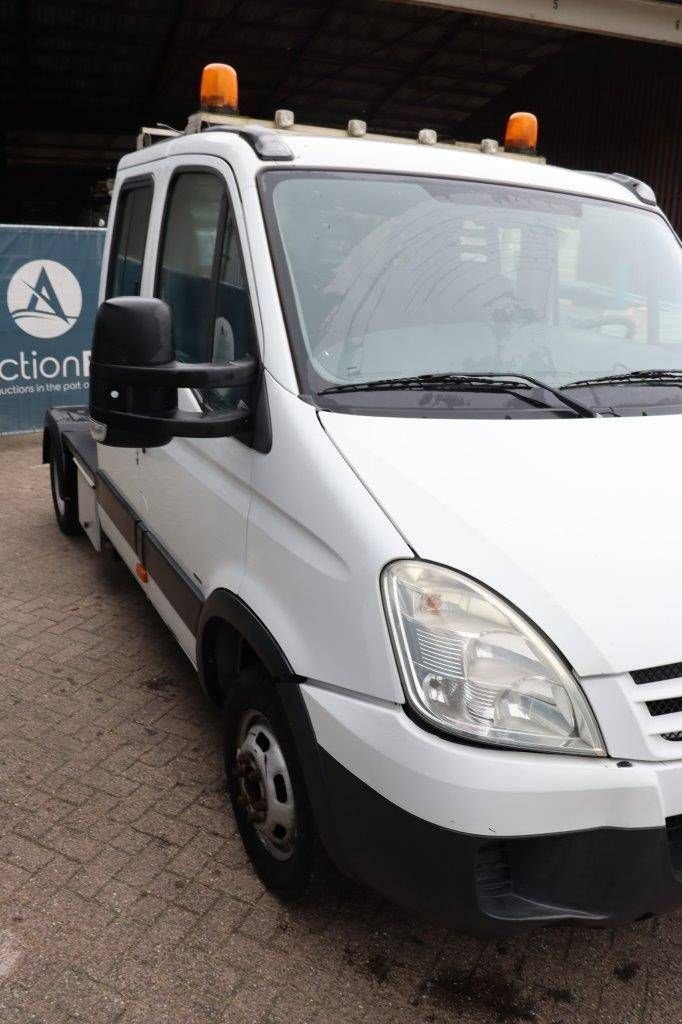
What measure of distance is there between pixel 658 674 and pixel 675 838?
0.38 m

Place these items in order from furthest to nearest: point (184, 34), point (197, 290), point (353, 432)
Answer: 1. point (184, 34)
2. point (197, 290)
3. point (353, 432)

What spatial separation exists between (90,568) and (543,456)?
3770 mm

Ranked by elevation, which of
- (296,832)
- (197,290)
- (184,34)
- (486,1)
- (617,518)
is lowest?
(296,832)

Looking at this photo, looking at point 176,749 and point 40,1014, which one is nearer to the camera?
point 40,1014

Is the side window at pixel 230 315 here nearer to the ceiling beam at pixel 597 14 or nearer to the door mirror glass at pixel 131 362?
the door mirror glass at pixel 131 362

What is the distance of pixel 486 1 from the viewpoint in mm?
10039

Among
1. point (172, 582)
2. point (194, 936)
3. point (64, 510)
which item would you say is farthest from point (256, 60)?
point (194, 936)

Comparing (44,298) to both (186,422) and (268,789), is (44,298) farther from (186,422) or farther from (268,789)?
(268,789)

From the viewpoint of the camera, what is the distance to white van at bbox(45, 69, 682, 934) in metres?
1.87

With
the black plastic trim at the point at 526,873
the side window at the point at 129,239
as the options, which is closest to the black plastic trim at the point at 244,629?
the black plastic trim at the point at 526,873

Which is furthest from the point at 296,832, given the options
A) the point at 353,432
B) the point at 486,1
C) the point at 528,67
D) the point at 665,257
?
the point at 528,67

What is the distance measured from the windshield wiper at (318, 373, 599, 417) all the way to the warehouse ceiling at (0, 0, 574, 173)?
12725 mm

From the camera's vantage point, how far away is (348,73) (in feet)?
58.0

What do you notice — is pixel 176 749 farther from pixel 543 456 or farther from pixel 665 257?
pixel 665 257
